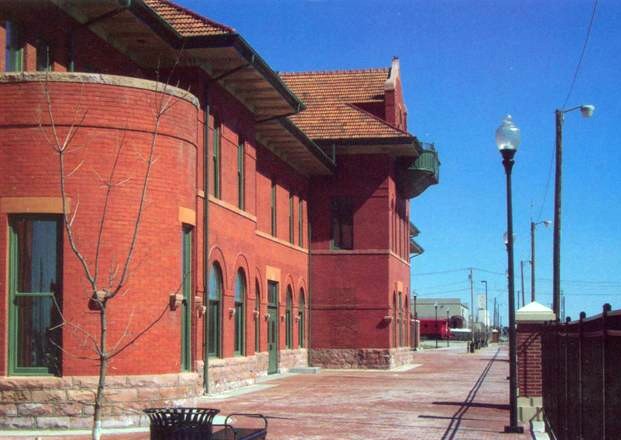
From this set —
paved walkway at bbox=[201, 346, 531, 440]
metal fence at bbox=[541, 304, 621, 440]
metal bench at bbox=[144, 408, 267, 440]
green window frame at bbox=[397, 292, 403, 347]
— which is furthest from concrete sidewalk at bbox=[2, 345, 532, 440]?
green window frame at bbox=[397, 292, 403, 347]

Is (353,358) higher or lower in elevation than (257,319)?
lower

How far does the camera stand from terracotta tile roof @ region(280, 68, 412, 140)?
40.6m

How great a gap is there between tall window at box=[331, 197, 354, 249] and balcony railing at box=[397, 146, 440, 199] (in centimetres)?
378

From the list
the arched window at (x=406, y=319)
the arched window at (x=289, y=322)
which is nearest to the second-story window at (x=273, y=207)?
the arched window at (x=289, y=322)

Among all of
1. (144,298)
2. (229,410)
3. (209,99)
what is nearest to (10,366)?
(144,298)

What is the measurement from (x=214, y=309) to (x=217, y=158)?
404 cm

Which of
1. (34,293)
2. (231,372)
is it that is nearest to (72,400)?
(34,293)

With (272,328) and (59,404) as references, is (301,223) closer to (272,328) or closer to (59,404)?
(272,328)

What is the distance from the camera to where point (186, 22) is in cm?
2453

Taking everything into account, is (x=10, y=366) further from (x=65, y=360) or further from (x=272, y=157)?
(x=272, y=157)

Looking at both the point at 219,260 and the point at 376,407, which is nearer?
the point at 376,407

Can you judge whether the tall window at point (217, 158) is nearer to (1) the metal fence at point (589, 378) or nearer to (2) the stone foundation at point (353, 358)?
(1) the metal fence at point (589, 378)

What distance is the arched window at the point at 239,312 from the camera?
28.4m

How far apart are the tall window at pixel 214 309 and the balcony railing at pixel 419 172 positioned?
1876cm
